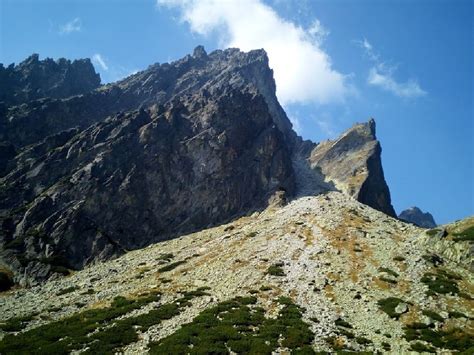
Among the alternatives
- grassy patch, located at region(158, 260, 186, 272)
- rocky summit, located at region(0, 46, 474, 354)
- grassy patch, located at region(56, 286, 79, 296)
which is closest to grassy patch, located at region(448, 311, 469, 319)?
rocky summit, located at region(0, 46, 474, 354)

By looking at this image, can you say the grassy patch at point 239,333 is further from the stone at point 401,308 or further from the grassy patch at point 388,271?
the grassy patch at point 388,271

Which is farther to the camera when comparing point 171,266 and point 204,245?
point 204,245

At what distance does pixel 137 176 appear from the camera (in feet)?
396

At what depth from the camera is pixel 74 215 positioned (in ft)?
336

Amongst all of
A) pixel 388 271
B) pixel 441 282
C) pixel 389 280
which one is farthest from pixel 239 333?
pixel 441 282

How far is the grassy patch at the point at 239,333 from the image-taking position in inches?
1475

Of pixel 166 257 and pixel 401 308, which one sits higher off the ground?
pixel 401 308

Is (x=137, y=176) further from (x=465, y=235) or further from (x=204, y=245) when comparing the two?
(x=465, y=235)

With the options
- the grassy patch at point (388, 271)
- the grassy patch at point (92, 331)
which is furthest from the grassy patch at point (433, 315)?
the grassy patch at point (92, 331)

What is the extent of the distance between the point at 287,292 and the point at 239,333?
14663 mm

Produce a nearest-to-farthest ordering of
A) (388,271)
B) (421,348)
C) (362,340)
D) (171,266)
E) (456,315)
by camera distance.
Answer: (421,348) → (362,340) → (456,315) → (388,271) → (171,266)

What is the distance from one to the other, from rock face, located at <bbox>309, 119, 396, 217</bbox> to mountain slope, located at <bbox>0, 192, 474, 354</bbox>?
2669 inches

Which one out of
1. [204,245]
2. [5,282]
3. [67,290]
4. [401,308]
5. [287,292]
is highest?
[204,245]

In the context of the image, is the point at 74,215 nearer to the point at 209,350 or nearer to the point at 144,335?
the point at 144,335
